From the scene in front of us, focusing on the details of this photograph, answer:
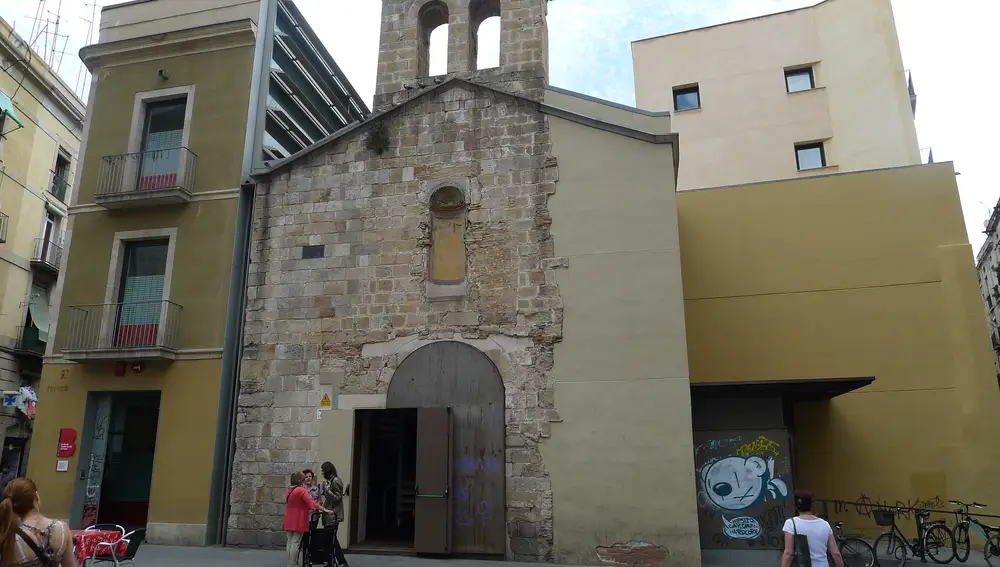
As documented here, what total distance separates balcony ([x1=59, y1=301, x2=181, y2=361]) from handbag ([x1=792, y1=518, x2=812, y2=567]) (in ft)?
37.0

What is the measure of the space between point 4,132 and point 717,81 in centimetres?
2135

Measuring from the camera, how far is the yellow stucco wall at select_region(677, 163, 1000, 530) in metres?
13.0

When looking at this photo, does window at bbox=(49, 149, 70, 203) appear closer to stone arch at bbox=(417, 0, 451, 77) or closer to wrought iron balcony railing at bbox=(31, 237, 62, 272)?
wrought iron balcony railing at bbox=(31, 237, 62, 272)

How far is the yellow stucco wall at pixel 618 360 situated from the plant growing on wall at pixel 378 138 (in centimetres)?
326

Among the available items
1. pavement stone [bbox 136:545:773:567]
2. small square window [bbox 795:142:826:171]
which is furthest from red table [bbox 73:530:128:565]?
small square window [bbox 795:142:826:171]

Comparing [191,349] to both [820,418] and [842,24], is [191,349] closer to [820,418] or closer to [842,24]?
[820,418]

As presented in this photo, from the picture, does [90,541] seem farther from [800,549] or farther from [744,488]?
[744,488]

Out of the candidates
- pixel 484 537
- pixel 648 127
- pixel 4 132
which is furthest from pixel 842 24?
pixel 4 132

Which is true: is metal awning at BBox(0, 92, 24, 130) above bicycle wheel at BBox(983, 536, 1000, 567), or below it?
above

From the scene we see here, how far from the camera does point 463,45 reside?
13.7m

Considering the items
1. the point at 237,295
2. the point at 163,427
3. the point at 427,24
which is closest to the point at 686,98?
the point at 427,24

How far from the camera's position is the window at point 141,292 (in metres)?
13.4

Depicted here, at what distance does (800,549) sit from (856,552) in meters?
5.46

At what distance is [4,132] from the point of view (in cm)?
1962
